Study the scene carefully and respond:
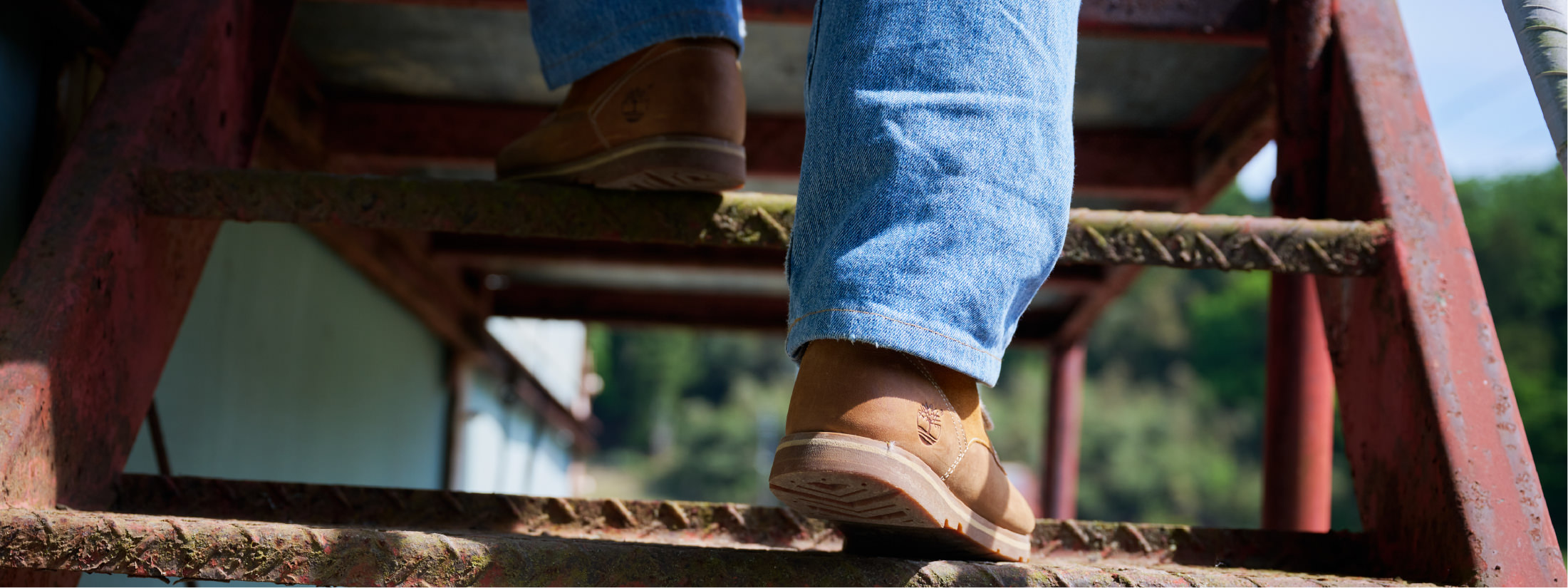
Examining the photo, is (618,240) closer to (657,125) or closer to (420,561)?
(657,125)

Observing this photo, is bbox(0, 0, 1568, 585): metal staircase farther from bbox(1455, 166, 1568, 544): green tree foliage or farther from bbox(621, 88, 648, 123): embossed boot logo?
bbox(1455, 166, 1568, 544): green tree foliage

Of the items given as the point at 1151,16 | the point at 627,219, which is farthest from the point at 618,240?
the point at 1151,16

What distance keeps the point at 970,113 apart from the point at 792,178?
7.52 feet

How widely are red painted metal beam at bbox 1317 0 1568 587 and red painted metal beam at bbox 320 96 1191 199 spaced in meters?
1.55

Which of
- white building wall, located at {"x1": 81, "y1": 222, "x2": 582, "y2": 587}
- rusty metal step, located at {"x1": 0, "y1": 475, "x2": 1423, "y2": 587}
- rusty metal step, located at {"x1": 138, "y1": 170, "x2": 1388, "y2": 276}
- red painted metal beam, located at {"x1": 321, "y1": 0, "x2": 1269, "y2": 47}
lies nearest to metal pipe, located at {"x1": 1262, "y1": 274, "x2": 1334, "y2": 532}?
red painted metal beam, located at {"x1": 321, "y1": 0, "x2": 1269, "y2": 47}

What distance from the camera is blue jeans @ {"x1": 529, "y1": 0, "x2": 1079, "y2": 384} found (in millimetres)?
844

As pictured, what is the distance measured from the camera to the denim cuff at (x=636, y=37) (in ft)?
4.13

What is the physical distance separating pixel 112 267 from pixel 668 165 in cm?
59

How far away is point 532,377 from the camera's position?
6.86 meters

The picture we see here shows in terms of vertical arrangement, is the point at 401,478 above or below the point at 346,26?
below

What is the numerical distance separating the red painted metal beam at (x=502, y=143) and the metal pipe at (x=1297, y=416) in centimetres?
55

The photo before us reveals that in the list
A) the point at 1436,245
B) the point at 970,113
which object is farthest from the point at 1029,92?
the point at 1436,245

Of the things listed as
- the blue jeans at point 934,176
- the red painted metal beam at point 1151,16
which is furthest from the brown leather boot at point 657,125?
the red painted metal beam at point 1151,16

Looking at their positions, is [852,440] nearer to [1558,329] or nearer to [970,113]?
[970,113]
